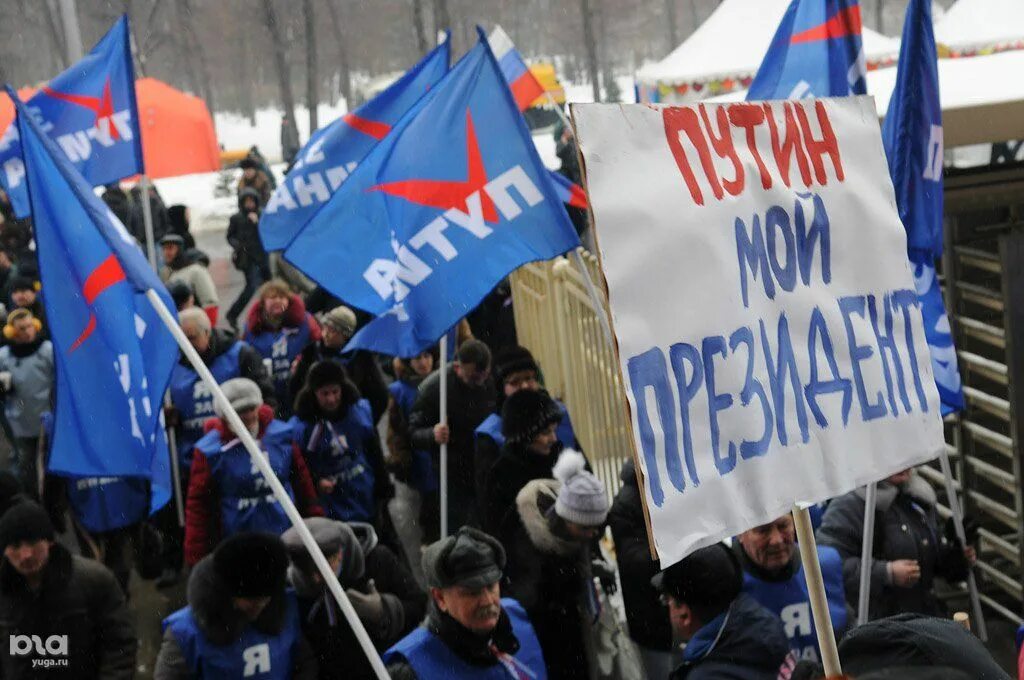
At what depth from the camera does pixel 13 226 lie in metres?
16.5

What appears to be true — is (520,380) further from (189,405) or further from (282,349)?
(282,349)

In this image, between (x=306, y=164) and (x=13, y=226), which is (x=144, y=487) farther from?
(x=13, y=226)

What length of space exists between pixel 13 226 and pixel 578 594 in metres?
13.0

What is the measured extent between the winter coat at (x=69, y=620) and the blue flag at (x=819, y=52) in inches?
143

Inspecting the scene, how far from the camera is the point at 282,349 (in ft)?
30.3

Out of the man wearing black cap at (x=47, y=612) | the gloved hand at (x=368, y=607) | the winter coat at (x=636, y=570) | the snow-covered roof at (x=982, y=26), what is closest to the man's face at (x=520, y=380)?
the winter coat at (x=636, y=570)

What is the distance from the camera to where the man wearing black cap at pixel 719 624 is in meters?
3.95

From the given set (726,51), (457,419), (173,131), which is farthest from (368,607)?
(173,131)

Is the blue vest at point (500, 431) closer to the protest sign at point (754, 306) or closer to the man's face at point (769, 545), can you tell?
the man's face at point (769, 545)

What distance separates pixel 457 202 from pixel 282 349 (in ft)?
12.3

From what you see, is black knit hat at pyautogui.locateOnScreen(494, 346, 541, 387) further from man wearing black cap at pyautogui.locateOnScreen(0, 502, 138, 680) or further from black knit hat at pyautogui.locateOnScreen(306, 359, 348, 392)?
man wearing black cap at pyautogui.locateOnScreen(0, 502, 138, 680)

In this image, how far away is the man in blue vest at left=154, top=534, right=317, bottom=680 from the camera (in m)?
4.64

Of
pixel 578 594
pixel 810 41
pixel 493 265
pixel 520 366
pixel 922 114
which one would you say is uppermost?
pixel 810 41

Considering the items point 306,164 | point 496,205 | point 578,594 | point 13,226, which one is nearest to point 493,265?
point 496,205
